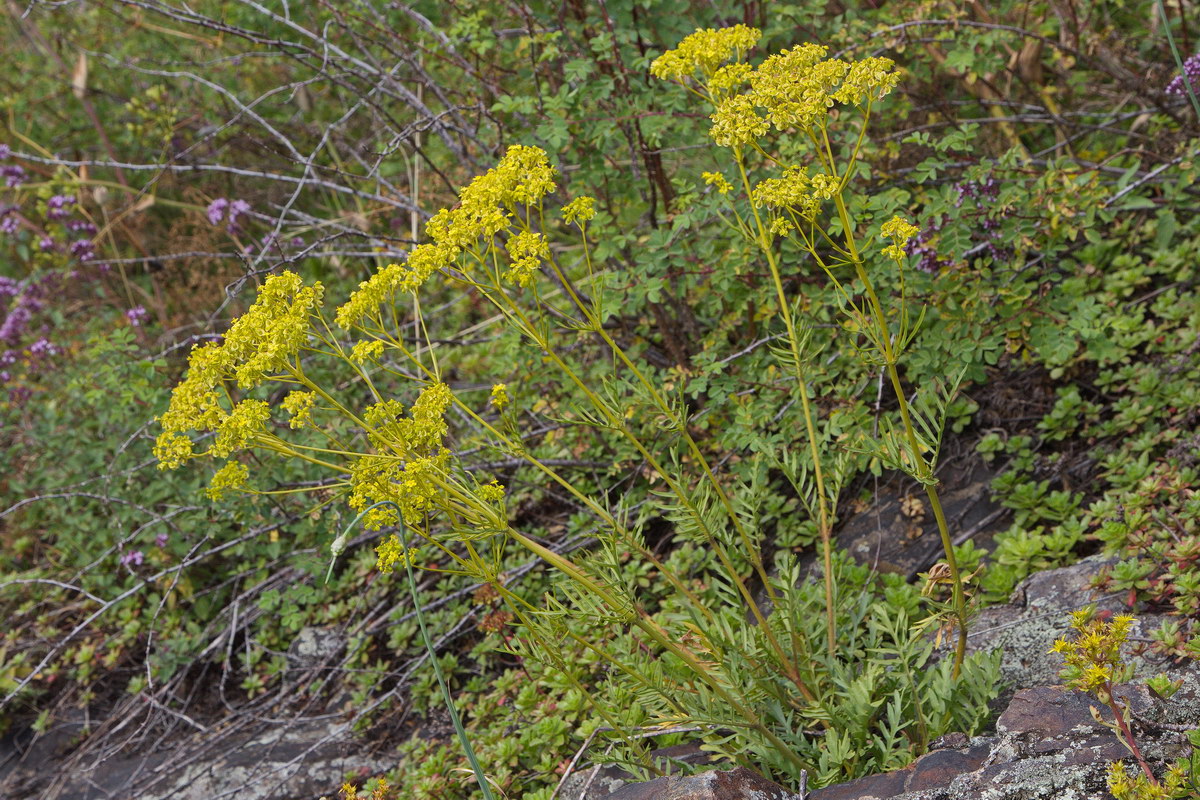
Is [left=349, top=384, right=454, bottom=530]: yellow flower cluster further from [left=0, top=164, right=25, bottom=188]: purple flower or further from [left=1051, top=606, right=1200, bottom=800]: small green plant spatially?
[left=0, top=164, right=25, bottom=188]: purple flower

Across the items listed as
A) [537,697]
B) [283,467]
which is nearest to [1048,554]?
[537,697]

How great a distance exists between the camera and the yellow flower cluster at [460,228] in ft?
6.32

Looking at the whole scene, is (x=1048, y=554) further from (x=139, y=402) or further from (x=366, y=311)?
(x=139, y=402)

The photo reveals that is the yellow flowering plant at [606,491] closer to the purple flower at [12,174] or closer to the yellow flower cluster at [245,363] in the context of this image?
the yellow flower cluster at [245,363]

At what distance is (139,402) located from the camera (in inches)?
168

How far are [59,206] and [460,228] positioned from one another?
417cm

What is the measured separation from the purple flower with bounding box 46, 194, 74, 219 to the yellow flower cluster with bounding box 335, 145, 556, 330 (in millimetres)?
3806

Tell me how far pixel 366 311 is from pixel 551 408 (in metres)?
1.59

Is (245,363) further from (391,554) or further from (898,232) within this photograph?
(898,232)

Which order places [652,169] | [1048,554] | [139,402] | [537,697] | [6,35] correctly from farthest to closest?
[6,35]
[139,402]
[652,169]
[537,697]
[1048,554]

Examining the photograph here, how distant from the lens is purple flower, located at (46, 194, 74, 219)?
4.93 metres

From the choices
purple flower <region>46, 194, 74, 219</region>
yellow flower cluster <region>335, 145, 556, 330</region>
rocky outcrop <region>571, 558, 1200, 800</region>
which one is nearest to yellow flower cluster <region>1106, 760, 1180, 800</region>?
rocky outcrop <region>571, 558, 1200, 800</region>

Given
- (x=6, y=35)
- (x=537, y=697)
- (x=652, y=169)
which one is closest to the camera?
(x=537, y=697)

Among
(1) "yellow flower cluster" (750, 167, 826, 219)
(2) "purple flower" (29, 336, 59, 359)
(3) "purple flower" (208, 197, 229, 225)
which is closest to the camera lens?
(1) "yellow flower cluster" (750, 167, 826, 219)
